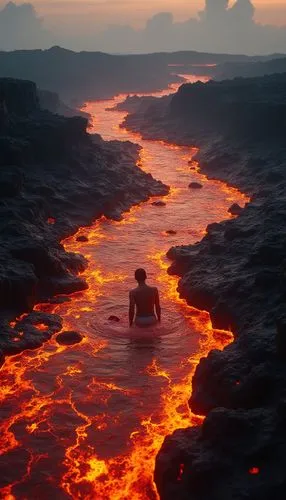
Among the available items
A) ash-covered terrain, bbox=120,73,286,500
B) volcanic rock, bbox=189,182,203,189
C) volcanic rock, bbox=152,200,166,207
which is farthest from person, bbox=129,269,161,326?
volcanic rock, bbox=189,182,203,189

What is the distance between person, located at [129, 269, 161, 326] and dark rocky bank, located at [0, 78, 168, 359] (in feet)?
12.6

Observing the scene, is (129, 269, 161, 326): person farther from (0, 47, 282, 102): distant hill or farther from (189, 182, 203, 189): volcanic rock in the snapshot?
(0, 47, 282, 102): distant hill

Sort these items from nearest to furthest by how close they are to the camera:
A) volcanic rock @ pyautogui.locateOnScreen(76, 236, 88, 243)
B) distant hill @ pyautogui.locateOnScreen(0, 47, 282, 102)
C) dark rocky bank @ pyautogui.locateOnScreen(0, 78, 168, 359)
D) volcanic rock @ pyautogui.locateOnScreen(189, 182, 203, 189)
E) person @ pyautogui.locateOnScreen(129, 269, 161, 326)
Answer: person @ pyautogui.locateOnScreen(129, 269, 161, 326) → dark rocky bank @ pyautogui.locateOnScreen(0, 78, 168, 359) → volcanic rock @ pyautogui.locateOnScreen(76, 236, 88, 243) → volcanic rock @ pyautogui.locateOnScreen(189, 182, 203, 189) → distant hill @ pyautogui.locateOnScreen(0, 47, 282, 102)

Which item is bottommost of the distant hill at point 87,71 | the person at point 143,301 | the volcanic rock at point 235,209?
the volcanic rock at point 235,209

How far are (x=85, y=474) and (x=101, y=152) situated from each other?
A: 39.8 metres

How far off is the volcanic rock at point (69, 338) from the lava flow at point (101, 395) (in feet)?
0.89

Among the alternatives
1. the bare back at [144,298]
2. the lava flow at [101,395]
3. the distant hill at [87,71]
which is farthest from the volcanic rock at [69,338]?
the distant hill at [87,71]

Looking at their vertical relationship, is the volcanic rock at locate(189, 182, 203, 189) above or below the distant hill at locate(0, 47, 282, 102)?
below

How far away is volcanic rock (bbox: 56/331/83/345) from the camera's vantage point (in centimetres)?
1968

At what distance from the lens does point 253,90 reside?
66438 mm

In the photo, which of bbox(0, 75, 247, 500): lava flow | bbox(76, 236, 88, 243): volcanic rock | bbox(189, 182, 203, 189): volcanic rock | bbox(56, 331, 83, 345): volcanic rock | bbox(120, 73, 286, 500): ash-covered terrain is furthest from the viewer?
bbox(189, 182, 203, 189): volcanic rock

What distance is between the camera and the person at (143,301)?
58.9ft

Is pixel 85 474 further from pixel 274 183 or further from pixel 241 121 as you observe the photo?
pixel 241 121

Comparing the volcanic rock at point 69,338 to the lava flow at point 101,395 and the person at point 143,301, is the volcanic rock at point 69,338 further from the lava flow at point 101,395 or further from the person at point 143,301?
the person at point 143,301
